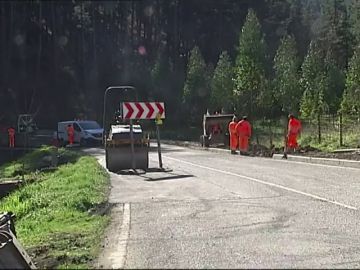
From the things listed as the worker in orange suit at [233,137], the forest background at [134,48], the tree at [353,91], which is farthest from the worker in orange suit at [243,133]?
the forest background at [134,48]

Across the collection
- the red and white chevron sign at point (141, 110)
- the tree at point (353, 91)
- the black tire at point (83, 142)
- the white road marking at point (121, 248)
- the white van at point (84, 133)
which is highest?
the tree at point (353, 91)

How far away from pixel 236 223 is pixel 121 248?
2446 mm

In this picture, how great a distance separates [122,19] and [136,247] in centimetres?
8134

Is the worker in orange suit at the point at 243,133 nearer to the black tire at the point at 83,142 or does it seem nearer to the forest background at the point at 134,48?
the black tire at the point at 83,142

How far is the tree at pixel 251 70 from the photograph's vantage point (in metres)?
43.2

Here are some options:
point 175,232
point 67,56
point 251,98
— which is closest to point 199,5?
point 67,56

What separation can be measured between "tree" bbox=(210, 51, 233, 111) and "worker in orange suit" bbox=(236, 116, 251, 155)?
18.2 m

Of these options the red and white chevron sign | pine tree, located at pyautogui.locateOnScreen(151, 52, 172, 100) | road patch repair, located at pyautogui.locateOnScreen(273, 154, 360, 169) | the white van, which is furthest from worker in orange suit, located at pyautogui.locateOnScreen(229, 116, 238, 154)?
pine tree, located at pyautogui.locateOnScreen(151, 52, 172, 100)

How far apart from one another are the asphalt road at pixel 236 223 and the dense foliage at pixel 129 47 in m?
43.2

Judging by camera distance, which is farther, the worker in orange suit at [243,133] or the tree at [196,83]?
the tree at [196,83]

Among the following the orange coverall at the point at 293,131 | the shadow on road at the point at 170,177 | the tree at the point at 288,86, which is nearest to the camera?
the shadow on road at the point at 170,177

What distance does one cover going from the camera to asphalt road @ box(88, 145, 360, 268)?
24.6ft

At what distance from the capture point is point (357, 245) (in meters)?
8.27

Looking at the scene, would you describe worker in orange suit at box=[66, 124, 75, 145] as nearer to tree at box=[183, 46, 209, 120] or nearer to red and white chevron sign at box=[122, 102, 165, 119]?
tree at box=[183, 46, 209, 120]
